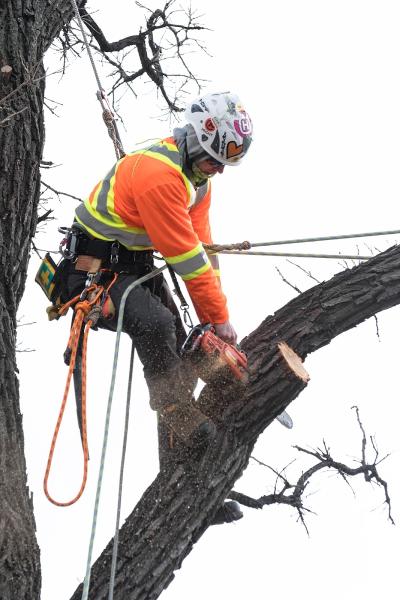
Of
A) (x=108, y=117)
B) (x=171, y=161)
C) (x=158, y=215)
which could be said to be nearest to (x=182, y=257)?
(x=158, y=215)

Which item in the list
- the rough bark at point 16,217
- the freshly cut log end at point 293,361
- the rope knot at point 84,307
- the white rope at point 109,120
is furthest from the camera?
the white rope at point 109,120

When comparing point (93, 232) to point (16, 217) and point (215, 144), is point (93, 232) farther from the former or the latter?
point (215, 144)

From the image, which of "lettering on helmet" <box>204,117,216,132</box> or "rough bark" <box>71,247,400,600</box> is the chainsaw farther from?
"lettering on helmet" <box>204,117,216,132</box>

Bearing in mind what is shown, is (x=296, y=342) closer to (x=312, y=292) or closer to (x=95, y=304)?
(x=312, y=292)

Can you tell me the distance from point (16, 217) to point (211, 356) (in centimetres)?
104

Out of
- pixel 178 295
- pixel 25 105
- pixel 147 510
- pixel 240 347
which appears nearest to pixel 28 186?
pixel 25 105

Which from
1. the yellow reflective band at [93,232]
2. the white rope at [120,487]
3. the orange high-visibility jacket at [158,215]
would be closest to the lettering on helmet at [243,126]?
the orange high-visibility jacket at [158,215]

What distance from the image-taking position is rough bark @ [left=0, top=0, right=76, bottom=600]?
12.4ft

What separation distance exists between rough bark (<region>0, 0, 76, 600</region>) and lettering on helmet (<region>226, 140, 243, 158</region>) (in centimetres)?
85

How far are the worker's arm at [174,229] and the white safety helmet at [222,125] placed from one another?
0.85 ft

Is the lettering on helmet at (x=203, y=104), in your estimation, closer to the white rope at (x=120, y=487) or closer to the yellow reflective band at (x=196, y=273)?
the yellow reflective band at (x=196, y=273)

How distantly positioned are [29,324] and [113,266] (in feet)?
4.41

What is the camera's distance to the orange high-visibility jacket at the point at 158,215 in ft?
14.5

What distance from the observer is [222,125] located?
460 cm
